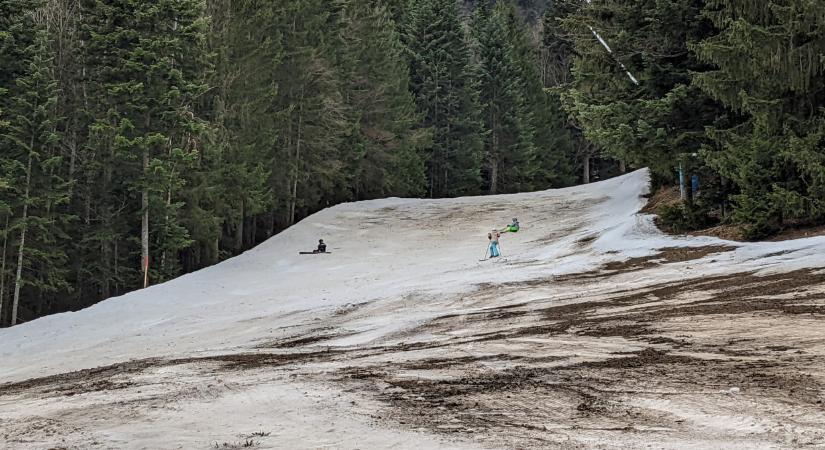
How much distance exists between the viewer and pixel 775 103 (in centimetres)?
1488

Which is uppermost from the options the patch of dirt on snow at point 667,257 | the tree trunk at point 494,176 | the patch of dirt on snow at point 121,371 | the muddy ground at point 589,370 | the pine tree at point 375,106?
the pine tree at point 375,106

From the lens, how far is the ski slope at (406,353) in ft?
16.9

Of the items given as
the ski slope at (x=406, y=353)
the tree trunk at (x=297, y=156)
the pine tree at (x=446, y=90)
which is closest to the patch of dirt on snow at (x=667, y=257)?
the ski slope at (x=406, y=353)

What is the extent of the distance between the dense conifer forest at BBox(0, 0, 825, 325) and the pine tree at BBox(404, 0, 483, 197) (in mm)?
6477

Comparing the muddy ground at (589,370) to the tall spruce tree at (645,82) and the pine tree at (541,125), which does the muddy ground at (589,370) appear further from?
the pine tree at (541,125)

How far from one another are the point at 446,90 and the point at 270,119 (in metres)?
23.9

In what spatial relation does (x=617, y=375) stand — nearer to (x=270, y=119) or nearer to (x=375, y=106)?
(x=270, y=119)

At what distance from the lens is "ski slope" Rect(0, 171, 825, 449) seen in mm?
5164

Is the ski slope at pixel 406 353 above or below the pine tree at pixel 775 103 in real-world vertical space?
below

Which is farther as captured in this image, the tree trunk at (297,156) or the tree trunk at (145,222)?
the tree trunk at (297,156)

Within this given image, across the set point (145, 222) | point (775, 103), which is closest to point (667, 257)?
point (775, 103)

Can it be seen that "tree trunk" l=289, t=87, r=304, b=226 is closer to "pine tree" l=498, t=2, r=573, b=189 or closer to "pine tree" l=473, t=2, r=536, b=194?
"pine tree" l=473, t=2, r=536, b=194

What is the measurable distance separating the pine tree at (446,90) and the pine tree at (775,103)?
3650 centimetres

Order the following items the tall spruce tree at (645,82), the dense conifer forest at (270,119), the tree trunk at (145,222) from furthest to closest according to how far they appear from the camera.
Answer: the tree trunk at (145,222), the tall spruce tree at (645,82), the dense conifer forest at (270,119)
